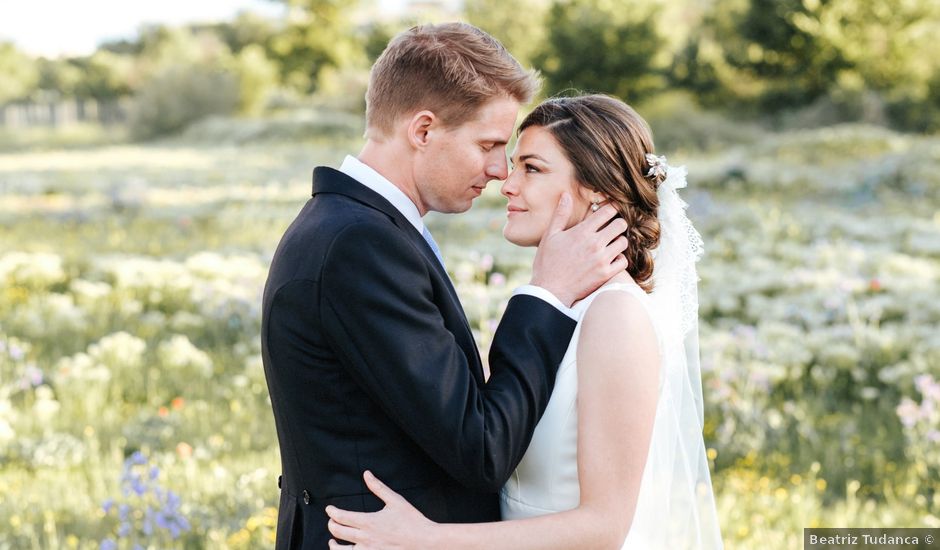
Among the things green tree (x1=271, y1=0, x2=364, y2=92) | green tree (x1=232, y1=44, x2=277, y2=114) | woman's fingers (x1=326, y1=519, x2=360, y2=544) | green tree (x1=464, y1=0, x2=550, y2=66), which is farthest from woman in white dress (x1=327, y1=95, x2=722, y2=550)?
green tree (x1=271, y1=0, x2=364, y2=92)

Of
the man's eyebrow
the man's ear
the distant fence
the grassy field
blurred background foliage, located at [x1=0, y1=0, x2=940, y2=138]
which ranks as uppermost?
the distant fence

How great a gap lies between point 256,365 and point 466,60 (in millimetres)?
4520

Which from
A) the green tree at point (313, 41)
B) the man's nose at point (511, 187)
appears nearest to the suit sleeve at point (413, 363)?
the man's nose at point (511, 187)

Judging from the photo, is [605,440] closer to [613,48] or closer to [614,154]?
[614,154]

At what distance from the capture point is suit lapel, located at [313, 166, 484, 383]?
2197 millimetres

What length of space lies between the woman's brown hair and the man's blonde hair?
20cm

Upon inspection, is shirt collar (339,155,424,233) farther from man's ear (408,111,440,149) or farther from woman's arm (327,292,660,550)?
woman's arm (327,292,660,550)

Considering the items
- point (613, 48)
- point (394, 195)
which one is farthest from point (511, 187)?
point (613, 48)

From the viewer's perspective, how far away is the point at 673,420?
8.84ft

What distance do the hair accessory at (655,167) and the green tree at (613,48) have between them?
30.0 meters

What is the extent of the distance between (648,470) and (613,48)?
31.1 metres

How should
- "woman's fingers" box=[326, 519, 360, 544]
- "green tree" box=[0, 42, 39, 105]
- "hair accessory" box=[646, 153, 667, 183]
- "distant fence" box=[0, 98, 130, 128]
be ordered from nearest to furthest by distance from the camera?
"woman's fingers" box=[326, 519, 360, 544], "hair accessory" box=[646, 153, 667, 183], "distant fence" box=[0, 98, 130, 128], "green tree" box=[0, 42, 39, 105]

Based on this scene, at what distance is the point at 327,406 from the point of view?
2117mm

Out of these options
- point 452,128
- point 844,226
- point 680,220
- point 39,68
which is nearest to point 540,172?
point 452,128
